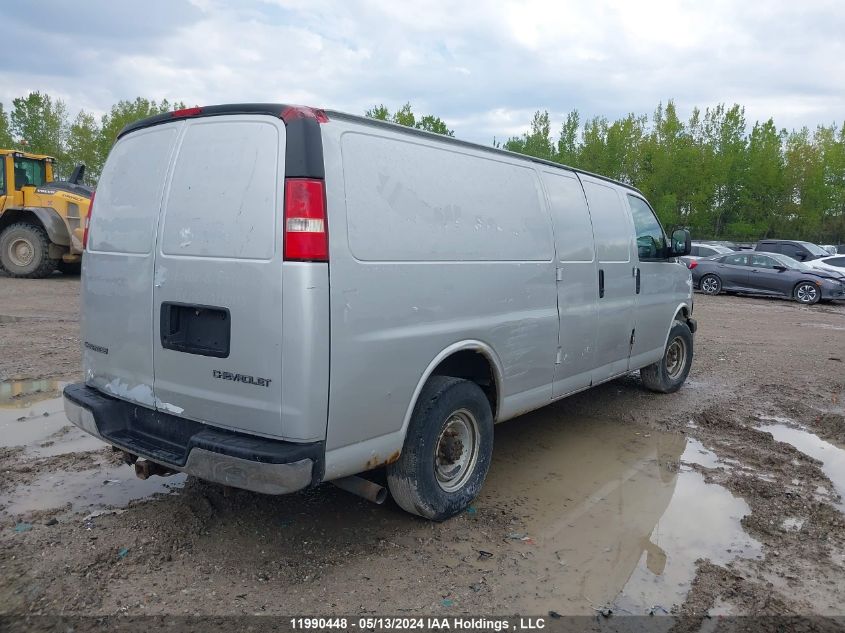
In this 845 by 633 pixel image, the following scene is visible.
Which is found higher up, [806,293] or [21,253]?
[21,253]

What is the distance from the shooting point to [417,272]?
3.52 meters

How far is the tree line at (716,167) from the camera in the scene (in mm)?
43125

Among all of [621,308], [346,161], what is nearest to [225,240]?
[346,161]

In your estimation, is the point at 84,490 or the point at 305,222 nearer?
the point at 305,222

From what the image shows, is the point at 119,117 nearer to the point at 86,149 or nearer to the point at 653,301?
the point at 86,149

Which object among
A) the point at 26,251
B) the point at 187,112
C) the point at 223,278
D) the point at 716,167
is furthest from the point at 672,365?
the point at 716,167

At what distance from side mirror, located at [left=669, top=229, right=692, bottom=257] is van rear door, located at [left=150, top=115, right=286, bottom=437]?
4.47 meters

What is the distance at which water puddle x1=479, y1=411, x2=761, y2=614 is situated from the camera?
134 inches

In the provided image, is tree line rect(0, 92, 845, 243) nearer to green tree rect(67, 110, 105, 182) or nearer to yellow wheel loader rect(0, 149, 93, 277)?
green tree rect(67, 110, 105, 182)

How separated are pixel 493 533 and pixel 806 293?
18.2 m

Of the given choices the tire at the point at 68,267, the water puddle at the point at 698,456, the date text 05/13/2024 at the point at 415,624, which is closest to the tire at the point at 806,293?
the water puddle at the point at 698,456

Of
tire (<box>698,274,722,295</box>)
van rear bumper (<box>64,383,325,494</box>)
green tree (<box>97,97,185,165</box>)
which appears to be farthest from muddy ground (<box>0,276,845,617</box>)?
green tree (<box>97,97,185,165</box>)

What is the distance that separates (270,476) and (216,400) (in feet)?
1.68

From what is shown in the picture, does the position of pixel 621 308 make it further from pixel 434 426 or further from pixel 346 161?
pixel 346 161
